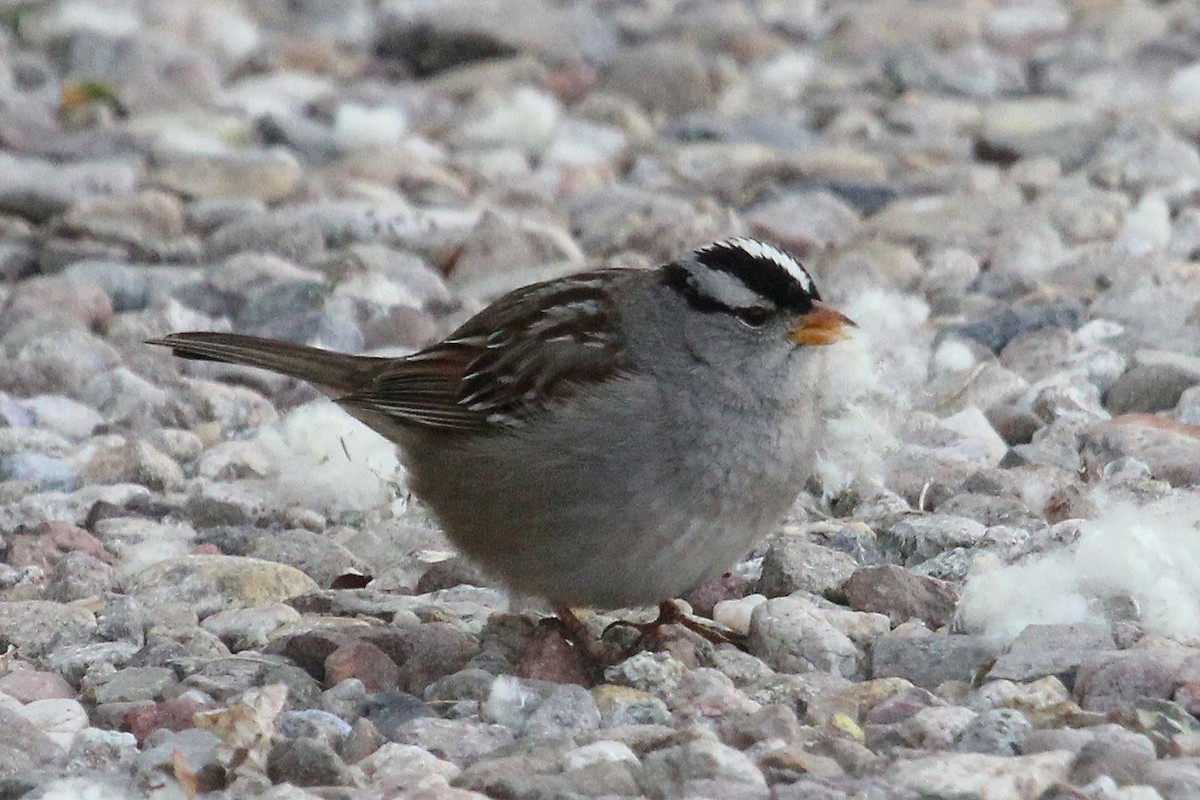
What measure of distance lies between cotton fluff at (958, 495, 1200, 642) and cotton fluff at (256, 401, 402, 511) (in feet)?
5.99

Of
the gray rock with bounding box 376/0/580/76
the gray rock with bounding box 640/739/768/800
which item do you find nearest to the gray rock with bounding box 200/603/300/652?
the gray rock with bounding box 640/739/768/800

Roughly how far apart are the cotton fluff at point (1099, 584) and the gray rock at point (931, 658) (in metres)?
0.10

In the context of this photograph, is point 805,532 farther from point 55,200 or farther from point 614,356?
point 55,200

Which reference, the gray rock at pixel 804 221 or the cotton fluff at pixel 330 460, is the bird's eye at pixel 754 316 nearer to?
the cotton fluff at pixel 330 460

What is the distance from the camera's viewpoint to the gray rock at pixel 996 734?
3.93m

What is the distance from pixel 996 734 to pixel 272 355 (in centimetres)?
248

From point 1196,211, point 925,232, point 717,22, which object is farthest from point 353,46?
point 1196,211

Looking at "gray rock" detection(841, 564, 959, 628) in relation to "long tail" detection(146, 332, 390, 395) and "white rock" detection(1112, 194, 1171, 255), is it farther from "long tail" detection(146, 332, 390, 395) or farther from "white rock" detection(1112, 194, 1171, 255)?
"white rock" detection(1112, 194, 1171, 255)

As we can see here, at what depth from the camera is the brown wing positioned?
498cm

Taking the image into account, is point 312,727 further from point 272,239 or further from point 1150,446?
point 272,239

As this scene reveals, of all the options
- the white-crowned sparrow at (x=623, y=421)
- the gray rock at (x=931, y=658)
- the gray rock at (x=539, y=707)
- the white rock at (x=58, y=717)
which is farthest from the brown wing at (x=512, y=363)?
the white rock at (x=58, y=717)

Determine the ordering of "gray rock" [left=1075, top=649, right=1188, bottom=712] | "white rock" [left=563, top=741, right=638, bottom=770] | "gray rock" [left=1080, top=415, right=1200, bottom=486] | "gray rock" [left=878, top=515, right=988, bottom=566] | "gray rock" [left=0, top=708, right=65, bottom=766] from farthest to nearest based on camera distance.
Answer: "gray rock" [left=1080, top=415, right=1200, bottom=486]
"gray rock" [left=878, top=515, right=988, bottom=566]
"gray rock" [left=1075, top=649, right=1188, bottom=712]
"gray rock" [left=0, top=708, right=65, bottom=766]
"white rock" [left=563, top=741, right=638, bottom=770]

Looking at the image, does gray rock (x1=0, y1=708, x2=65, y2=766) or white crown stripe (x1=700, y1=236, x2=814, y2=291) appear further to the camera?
white crown stripe (x1=700, y1=236, x2=814, y2=291)

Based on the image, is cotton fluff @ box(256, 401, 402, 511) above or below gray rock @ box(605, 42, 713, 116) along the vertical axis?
below
